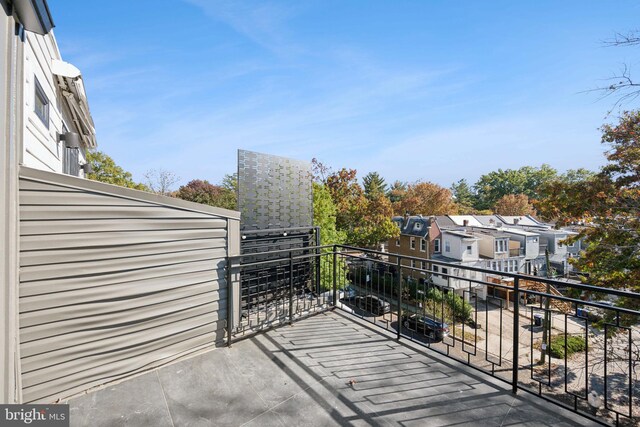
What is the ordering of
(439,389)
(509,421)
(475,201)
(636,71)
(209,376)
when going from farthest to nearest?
(475,201) → (636,71) → (209,376) → (439,389) → (509,421)

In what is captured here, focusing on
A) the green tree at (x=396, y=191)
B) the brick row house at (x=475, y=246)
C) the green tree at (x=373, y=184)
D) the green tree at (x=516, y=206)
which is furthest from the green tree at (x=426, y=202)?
the green tree at (x=516, y=206)

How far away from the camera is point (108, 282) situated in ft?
7.79

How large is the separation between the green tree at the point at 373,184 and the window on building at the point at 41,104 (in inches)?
1319

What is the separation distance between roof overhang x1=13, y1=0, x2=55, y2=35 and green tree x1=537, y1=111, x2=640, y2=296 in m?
9.06

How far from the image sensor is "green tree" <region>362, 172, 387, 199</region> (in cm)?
3666

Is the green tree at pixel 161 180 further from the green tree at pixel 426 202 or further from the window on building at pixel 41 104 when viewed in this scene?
the green tree at pixel 426 202

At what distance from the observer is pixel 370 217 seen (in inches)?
883

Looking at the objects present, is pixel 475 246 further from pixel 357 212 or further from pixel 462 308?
pixel 462 308

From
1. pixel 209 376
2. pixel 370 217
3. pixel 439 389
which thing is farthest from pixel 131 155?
pixel 439 389

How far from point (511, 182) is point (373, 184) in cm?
2194

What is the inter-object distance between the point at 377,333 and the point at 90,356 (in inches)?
107

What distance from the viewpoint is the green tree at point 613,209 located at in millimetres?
6211

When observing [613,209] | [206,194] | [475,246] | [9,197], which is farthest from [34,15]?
[475,246]

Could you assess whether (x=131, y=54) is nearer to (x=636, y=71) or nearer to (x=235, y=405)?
(x=235, y=405)
